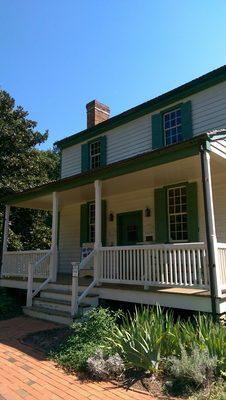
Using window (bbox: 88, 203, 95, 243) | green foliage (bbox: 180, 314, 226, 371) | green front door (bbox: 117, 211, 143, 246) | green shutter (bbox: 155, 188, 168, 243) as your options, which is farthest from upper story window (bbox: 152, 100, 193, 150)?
green foliage (bbox: 180, 314, 226, 371)

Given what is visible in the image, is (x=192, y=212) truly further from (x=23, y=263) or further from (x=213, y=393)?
(x=213, y=393)

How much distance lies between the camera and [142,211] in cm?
1169

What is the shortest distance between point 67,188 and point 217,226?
181 inches

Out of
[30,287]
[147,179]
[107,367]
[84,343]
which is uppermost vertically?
[147,179]

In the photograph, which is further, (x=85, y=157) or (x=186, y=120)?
(x=85, y=157)

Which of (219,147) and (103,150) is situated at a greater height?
(103,150)

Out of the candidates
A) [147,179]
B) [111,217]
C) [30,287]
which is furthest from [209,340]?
[111,217]

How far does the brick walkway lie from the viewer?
4.42 meters

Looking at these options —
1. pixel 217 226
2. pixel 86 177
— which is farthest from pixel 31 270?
pixel 217 226

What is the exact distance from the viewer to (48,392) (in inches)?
179

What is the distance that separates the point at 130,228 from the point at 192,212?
9.52ft

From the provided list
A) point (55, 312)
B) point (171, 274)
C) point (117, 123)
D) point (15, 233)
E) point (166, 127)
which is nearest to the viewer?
point (171, 274)

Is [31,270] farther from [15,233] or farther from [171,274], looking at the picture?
[15,233]

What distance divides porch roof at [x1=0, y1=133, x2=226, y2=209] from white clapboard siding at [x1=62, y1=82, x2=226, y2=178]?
2.72 meters
